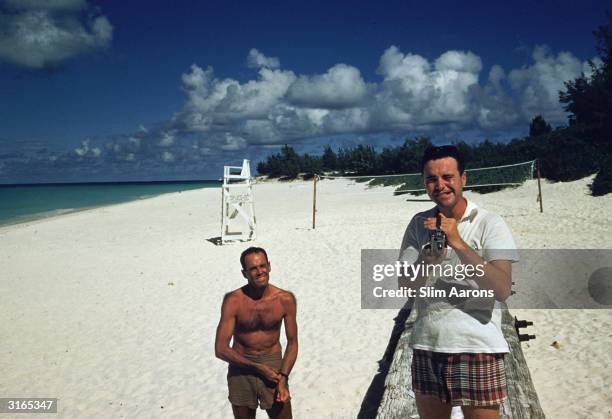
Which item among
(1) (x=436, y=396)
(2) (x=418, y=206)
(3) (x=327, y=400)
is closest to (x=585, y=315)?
(3) (x=327, y=400)

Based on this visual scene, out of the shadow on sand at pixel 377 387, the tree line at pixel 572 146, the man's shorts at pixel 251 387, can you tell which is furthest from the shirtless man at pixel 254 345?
the tree line at pixel 572 146

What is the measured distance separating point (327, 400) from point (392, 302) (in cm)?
357

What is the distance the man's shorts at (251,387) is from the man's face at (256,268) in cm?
49

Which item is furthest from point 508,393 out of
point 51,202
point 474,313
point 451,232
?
point 51,202

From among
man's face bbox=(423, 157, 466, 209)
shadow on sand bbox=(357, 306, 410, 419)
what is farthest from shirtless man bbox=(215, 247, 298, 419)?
shadow on sand bbox=(357, 306, 410, 419)

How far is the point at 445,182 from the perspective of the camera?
207 cm

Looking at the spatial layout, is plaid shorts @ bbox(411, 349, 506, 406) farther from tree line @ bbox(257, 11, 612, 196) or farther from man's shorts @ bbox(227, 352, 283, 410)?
tree line @ bbox(257, 11, 612, 196)

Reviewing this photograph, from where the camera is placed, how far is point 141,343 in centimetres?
667

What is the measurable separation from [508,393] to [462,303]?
187 centimetres

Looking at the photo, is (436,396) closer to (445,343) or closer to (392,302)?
(445,343)

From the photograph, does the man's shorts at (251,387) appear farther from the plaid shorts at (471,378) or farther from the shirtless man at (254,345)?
the plaid shorts at (471,378)

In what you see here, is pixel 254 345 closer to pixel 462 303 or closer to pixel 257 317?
pixel 257 317

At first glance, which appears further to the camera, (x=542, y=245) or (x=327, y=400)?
(x=542, y=245)

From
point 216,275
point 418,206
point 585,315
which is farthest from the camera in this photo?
point 418,206
